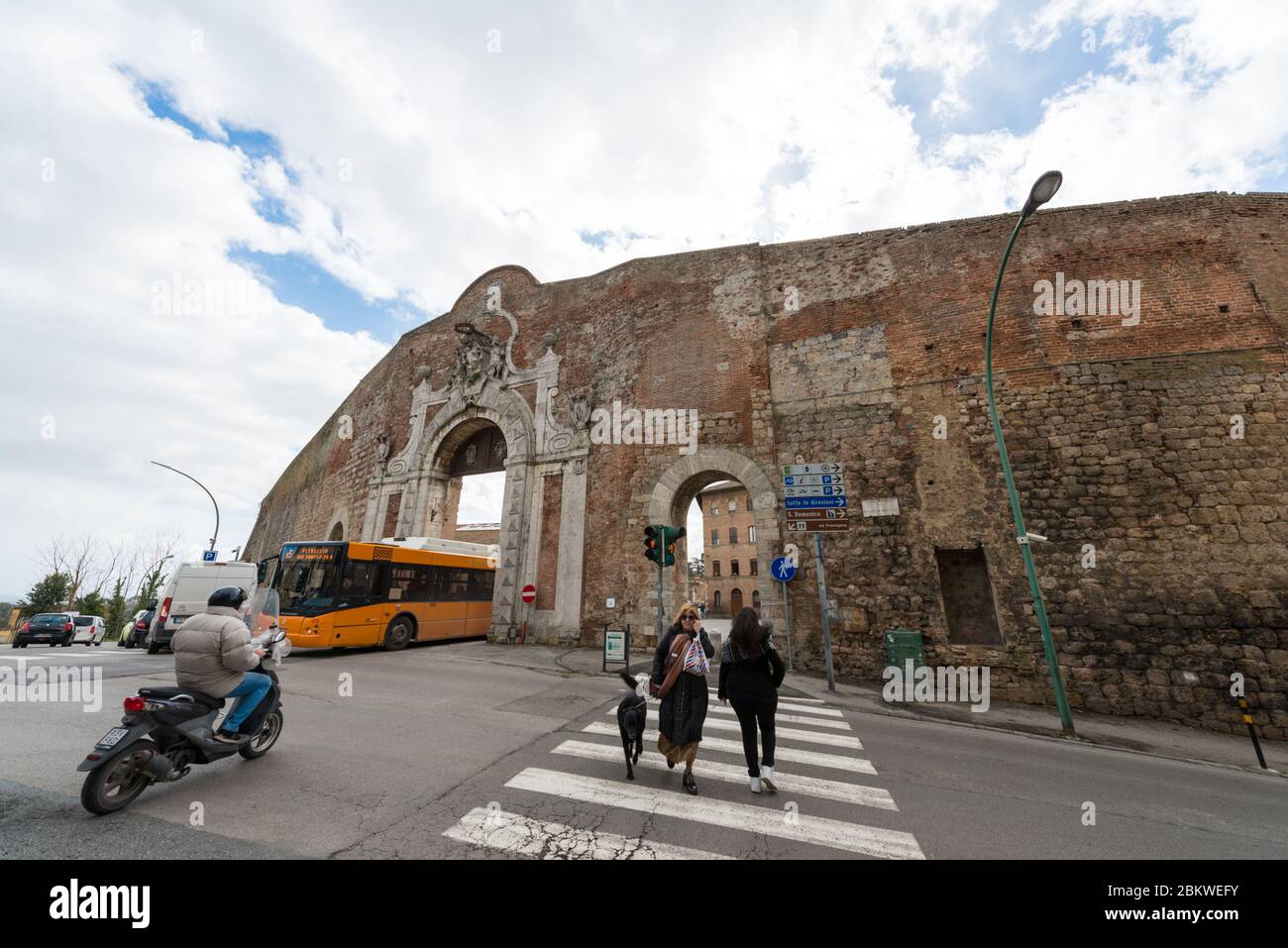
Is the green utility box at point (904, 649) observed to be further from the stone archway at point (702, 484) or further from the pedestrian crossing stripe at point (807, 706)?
the pedestrian crossing stripe at point (807, 706)

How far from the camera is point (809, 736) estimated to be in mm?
6164

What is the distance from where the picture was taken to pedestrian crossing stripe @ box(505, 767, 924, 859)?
10.9 feet

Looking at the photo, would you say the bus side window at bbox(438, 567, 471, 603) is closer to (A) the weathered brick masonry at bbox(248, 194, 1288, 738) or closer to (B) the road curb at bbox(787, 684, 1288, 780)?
(A) the weathered brick masonry at bbox(248, 194, 1288, 738)

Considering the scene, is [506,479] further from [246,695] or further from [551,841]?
[551,841]

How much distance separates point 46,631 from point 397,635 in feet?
51.1

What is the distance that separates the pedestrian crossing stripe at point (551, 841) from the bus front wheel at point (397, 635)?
11.1m

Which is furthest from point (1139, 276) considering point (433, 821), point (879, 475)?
point (433, 821)

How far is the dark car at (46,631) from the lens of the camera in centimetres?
1689

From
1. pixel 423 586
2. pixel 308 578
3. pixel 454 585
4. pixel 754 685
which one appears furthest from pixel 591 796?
pixel 454 585

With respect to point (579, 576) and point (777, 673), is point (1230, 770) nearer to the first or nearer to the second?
point (777, 673)

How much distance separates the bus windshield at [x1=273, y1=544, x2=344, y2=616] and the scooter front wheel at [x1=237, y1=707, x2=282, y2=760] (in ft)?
26.2
